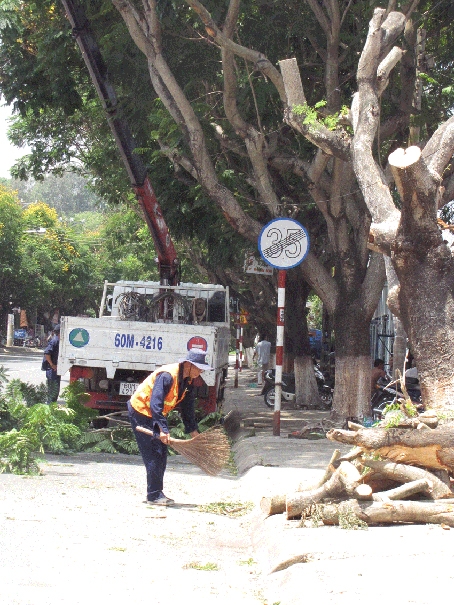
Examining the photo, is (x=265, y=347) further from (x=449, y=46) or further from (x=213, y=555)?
(x=213, y=555)

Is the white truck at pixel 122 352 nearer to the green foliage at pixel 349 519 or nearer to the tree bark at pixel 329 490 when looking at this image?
the tree bark at pixel 329 490

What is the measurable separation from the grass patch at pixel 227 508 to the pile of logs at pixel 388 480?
4.20 feet

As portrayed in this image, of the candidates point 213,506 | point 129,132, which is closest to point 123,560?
point 213,506

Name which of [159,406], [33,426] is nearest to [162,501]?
[159,406]

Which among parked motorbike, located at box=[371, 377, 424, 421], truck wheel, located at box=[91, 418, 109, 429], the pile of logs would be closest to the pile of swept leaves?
truck wheel, located at box=[91, 418, 109, 429]

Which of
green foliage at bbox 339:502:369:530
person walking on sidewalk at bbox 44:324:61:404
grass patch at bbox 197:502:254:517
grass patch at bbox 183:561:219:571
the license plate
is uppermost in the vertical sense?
person walking on sidewalk at bbox 44:324:61:404

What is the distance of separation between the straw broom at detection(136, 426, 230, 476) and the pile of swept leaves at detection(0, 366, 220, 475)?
2522 millimetres

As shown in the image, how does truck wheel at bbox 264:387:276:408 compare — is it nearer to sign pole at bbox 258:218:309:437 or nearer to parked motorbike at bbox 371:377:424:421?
parked motorbike at bbox 371:377:424:421

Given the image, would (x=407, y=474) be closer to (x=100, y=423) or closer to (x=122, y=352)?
(x=122, y=352)

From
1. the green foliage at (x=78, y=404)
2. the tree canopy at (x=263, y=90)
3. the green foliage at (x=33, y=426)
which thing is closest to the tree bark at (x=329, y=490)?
the green foliage at (x=33, y=426)

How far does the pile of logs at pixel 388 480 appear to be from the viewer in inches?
265

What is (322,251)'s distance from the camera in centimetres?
2111

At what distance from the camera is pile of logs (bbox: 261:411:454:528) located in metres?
6.74

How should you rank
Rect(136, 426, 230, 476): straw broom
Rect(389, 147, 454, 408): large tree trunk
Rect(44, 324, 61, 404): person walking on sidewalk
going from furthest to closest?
Rect(44, 324, 61, 404): person walking on sidewalk < Rect(136, 426, 230, 476): straw broom < Rect(389, 147, 454, 408): large tree trunk
